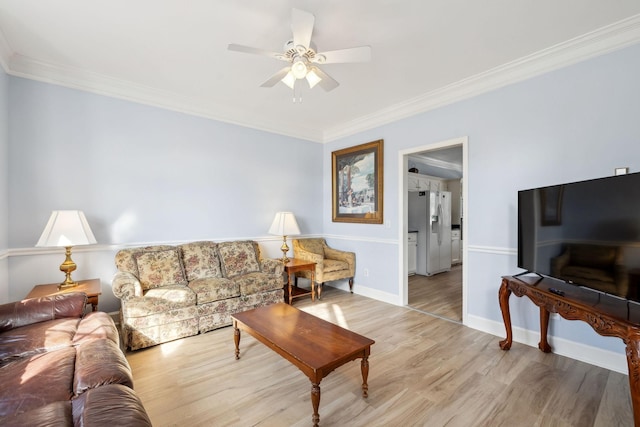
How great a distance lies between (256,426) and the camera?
1.65 m

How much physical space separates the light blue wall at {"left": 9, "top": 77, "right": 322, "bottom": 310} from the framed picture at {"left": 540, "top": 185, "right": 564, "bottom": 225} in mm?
3390

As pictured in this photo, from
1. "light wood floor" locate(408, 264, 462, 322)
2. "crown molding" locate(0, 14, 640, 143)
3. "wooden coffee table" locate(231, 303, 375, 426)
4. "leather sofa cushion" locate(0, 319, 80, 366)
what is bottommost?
"light wood floor" locate(408, 264, 462, 322)

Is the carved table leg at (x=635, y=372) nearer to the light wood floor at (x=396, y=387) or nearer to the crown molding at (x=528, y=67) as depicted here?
the light wood floor at (x=396, y=387)

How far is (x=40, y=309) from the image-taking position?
6.59 feet

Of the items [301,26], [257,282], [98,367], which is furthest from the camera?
[257,282]

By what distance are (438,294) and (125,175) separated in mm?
4663

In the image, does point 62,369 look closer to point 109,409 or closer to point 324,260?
point 109,409

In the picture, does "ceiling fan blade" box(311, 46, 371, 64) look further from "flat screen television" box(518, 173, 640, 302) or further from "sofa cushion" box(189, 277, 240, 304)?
"sofa cushion" box(189, 277, 240, 304)

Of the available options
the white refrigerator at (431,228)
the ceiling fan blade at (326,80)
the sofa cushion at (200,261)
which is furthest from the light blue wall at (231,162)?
the white refrigerator at (431,228)

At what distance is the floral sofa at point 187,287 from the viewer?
8.46ft

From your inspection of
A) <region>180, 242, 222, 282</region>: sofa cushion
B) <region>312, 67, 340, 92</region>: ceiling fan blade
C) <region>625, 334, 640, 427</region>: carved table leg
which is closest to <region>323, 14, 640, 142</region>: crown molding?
<region>312, 67, 340, 92</region>: ceiling fan blade

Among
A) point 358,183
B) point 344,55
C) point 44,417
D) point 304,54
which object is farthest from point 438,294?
point 44,417

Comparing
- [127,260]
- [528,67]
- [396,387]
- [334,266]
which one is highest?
[528,67]

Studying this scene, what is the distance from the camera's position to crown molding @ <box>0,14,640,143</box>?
7.41 ft
